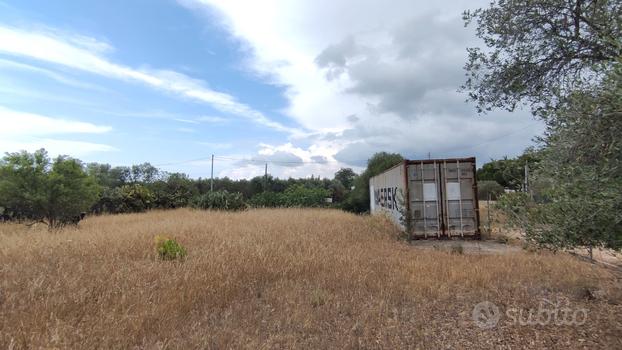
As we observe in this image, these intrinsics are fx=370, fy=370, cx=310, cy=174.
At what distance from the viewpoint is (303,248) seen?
8.20 meters

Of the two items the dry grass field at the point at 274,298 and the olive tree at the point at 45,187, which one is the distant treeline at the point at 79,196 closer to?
the olive tree at the point at 45,187

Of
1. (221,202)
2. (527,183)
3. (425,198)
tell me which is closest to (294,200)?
(221,202)

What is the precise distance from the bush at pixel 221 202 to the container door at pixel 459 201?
13.9 metres

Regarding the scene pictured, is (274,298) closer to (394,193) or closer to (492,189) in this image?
(492,189)

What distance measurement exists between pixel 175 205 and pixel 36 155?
14496mm

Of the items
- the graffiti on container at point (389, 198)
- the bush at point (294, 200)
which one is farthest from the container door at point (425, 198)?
the bush at point (294, 200)

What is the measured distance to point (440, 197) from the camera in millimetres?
13711

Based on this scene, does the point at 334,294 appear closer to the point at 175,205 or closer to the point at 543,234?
the point at 543,234

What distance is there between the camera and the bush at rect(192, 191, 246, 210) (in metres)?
23.5

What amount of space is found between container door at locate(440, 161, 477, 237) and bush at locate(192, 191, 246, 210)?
1395 centimetres

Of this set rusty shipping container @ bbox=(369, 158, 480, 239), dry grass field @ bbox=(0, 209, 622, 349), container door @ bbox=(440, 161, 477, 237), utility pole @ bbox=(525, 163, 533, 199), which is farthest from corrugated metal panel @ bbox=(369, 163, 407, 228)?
utility pole @ bbox=(525, 163, 533, 199)

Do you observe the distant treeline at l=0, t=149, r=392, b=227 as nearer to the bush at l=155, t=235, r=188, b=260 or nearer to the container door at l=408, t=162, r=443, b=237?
the bush at l=155, t=235, r=188, b=260

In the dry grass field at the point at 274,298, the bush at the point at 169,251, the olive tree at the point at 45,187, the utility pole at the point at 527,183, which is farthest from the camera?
the olive tree at the point at 45,187

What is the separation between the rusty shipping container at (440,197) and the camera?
13560 millimetres
